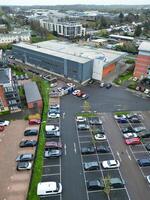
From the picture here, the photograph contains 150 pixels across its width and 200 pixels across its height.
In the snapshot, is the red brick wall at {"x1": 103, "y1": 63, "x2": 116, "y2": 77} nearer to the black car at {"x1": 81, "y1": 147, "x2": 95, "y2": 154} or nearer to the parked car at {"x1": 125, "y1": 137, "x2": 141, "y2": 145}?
the parked car at {"x1": 125, "y1": 137, "x2": 141, "y2": 145}

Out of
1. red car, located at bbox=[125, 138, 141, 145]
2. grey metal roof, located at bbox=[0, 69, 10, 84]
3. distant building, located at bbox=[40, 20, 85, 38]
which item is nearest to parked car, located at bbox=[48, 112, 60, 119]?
grey metal roof, located at bbox=[0, 69, 10, 84]

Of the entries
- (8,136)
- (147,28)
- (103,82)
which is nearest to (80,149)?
(8,136)

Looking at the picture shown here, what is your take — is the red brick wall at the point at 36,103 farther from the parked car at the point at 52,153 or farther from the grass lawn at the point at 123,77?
the grass lawn at the point at 123,77

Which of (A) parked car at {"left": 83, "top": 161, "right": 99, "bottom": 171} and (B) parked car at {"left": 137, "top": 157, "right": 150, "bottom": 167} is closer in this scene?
(A) parked car at {"left": 83, "top": 161, "right": 99, "bottom": 171}

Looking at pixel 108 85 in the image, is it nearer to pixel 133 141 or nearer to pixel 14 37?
pixel 133 141

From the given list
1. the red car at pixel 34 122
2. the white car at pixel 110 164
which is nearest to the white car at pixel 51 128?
the red car at pixel 34 122

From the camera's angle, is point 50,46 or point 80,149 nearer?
point 80,149

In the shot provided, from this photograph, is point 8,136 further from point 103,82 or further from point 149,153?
point 103,82
